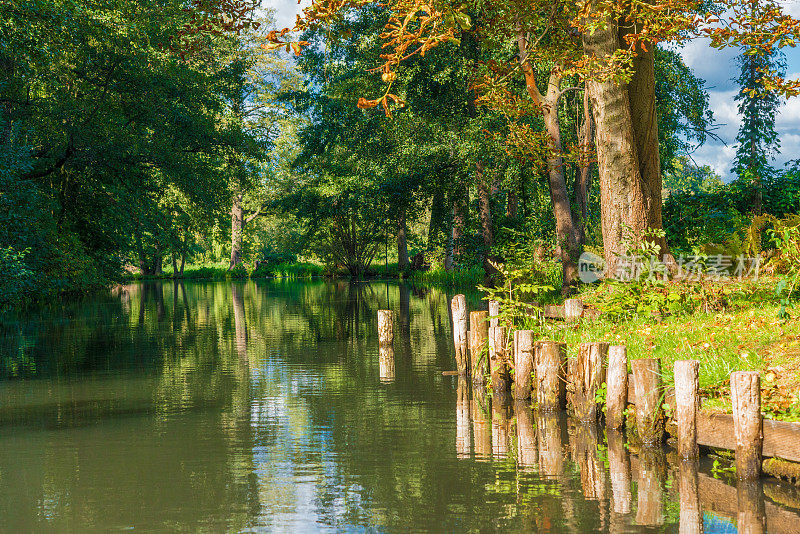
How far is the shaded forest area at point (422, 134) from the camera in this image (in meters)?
13.3

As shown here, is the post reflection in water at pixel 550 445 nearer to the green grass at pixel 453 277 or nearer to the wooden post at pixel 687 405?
the wooden post at pixel 687 405

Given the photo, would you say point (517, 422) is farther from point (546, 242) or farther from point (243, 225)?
point (243, 225)

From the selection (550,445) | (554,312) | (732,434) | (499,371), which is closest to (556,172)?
(554,312)

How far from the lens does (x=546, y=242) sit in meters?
27.1

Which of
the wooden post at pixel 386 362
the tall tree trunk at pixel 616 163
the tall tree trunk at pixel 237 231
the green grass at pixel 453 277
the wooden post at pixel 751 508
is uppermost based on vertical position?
the tall tree trunk at pixel 237 231

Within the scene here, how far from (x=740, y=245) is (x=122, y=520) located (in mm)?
12840

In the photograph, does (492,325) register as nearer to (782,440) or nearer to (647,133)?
(647,133)

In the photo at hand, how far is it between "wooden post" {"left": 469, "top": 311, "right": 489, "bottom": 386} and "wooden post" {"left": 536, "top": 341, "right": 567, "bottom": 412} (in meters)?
1.96

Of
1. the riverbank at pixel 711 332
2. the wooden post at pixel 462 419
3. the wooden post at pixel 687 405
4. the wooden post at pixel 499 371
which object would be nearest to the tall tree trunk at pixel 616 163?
the riverbank at pixel 711 332

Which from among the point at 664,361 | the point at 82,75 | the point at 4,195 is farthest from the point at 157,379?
the point at 82,75

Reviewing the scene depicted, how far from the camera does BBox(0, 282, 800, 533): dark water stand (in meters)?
6.19

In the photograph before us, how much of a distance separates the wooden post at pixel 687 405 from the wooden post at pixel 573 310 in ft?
16.5

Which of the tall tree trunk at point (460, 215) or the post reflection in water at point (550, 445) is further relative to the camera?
the tall tree trunk at point (460, 215)

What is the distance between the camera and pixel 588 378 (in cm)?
902
